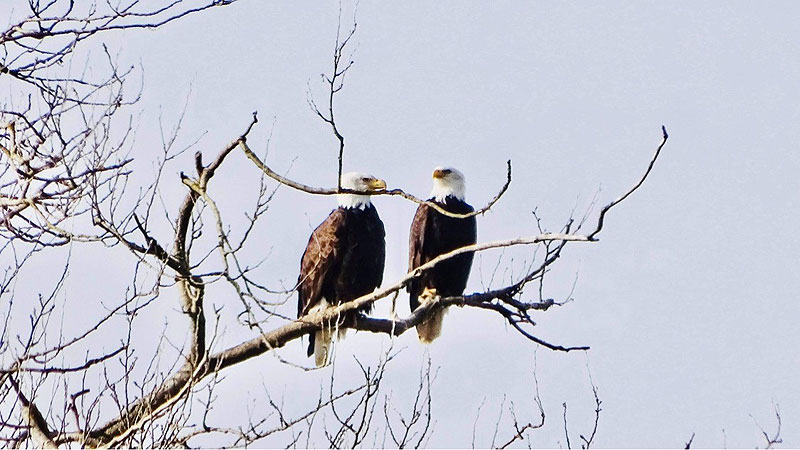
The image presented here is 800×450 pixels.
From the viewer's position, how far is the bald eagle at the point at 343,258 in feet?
26.7

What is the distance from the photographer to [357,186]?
27.3 feet

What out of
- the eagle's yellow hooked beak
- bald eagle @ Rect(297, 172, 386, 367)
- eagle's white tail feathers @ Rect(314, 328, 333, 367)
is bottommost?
eagle's white tail feathers @ Rect(314, 328, 333, 367)

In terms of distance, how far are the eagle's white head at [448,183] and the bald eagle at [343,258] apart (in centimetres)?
107

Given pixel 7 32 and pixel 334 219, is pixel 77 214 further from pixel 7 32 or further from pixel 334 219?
pixel 334 219

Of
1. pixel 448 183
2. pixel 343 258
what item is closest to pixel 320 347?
pixel 343 258

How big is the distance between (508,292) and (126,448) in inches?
89.3

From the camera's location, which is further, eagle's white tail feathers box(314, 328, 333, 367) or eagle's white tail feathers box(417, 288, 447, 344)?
eagle's white tail feathers box(417, 288, 447, 344)

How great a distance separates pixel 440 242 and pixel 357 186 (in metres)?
0.90

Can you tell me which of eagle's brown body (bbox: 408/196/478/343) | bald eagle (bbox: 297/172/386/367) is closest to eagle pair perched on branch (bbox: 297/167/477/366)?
bald eagle (bbox: 297/172/386/367)

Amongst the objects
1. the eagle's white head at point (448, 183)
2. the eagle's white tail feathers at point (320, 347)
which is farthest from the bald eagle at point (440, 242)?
the eagle's white tail feathers at point (320, 347)

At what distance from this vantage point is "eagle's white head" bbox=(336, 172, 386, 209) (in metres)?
8.28

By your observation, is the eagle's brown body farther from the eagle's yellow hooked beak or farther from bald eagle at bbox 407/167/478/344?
the eagle's yellow hooked beak

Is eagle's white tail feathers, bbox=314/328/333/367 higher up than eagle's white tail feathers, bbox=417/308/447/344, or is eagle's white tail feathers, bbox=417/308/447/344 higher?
eagle's white tail feathers, bbox=417/308/447/344

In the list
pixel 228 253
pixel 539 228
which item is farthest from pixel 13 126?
pixel 539 228
